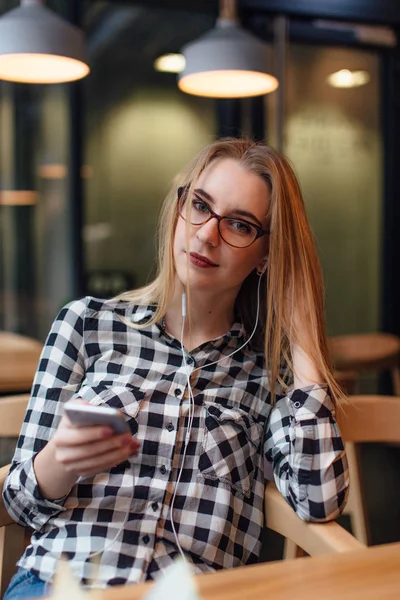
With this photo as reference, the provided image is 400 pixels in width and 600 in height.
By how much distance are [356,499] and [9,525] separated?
1.33 meters

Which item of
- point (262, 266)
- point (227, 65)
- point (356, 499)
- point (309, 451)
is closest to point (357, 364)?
point (356, 499)

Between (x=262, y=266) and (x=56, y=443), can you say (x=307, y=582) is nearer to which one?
(x=56, y=443)

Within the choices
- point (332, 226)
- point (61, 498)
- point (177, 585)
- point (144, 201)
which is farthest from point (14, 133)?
point (177, 585)

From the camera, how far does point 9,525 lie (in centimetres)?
147

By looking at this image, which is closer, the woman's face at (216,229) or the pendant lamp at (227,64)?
the woman's face at (216,229)

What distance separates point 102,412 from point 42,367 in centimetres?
49

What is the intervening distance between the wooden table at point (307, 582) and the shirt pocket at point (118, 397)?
19.3 inches

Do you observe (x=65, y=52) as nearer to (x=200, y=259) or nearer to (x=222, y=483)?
(x=200, y=259)

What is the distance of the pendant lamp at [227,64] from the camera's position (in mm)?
2471

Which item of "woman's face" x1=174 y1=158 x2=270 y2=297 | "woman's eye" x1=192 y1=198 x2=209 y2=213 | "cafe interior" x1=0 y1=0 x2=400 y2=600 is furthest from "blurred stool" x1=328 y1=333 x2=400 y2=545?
"woman's eye" x1=192 y1=198 x2=209 y2=213

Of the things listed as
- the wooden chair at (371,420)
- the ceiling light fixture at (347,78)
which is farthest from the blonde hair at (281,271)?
the ceiling light fixture at (347,78)

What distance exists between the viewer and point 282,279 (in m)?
1.58

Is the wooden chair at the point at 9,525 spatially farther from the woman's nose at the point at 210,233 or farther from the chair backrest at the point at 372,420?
the chair backrest at the point at 372,420

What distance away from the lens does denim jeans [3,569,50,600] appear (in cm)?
126
